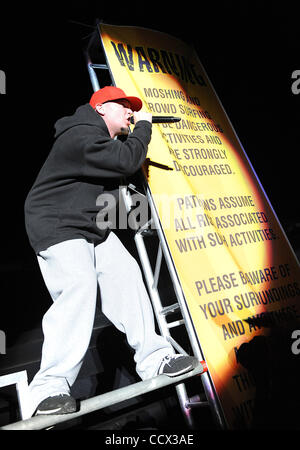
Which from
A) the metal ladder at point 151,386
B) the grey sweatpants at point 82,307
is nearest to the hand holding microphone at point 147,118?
the metal ladder at point 151,386

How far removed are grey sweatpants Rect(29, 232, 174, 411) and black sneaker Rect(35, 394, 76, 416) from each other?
5cm

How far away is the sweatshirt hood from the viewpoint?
4.94 feet

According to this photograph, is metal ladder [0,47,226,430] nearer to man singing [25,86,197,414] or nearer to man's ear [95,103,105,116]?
man singing [25,86,197,414]

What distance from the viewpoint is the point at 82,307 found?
129cm

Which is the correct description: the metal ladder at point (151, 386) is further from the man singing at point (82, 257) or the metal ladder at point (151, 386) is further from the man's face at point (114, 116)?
the man's face at point (114, 116)

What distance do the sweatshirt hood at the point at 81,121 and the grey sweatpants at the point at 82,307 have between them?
55cm

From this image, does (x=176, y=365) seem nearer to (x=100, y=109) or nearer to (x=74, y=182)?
(x=74, y=182)

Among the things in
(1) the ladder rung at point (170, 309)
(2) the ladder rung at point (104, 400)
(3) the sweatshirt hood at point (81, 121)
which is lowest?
(2) the ladder rung at point (104, 400)

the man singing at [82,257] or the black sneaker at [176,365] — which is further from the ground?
the man singing at [82,257]

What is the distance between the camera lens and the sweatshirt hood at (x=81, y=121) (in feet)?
4.94

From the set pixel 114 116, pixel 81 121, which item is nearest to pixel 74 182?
pixel 81 121

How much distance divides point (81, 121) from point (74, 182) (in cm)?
31
